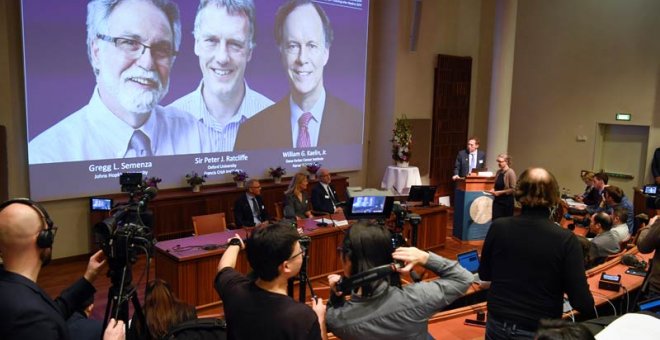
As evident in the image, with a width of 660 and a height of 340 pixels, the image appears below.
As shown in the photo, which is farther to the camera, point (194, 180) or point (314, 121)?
point (314, 121)

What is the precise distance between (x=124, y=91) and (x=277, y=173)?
2.62 metres

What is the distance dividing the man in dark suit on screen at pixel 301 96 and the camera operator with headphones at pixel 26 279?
6378 millimetres

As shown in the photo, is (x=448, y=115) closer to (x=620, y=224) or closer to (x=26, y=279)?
(x=620, y=224)

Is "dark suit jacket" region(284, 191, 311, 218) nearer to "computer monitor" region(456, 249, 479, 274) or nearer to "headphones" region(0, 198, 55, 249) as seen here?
"computer monitor" region(456, 249, 479, 274)

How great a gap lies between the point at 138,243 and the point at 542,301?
1668mm

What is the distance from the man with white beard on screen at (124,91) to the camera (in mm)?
6469

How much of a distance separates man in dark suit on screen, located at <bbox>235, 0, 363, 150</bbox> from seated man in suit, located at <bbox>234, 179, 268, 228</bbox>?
1761 mm

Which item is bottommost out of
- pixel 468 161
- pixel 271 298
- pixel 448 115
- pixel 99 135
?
pixel 468 161

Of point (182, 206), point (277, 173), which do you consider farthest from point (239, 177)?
point (182, 206)

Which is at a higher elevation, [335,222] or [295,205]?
[295,205]

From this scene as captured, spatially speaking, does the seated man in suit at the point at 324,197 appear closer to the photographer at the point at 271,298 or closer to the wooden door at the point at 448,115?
the wooden door at the point at 448,115

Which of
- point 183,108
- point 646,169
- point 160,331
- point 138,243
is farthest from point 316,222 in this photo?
point 646,169

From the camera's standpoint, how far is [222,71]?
776cm

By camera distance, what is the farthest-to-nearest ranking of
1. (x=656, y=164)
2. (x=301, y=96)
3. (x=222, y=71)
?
1. (x=656, y=164)
2. (x=301, y=96)
3. (x=222, y=71)
